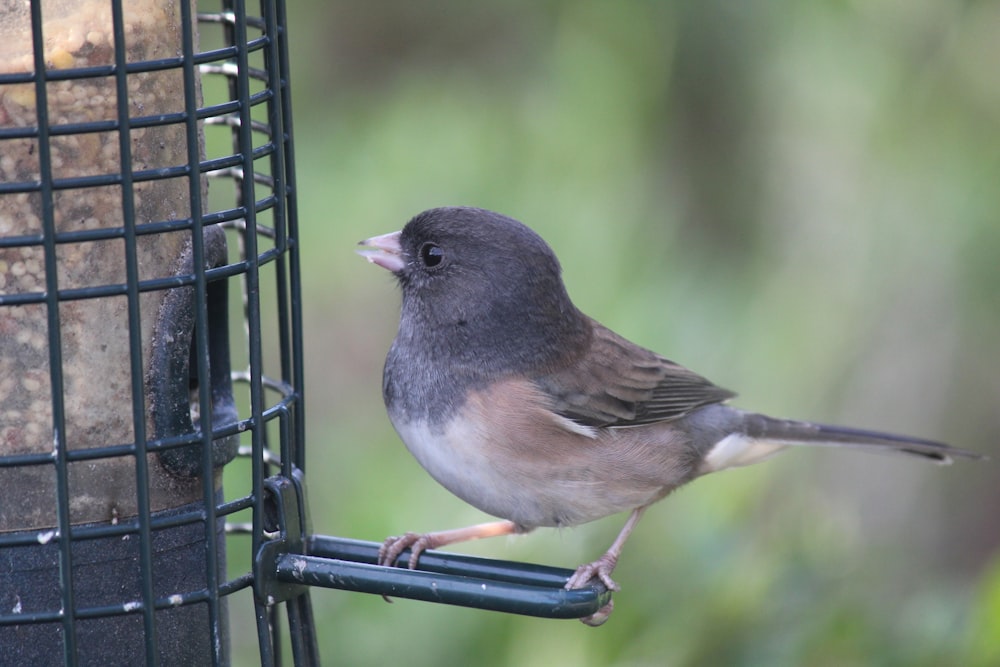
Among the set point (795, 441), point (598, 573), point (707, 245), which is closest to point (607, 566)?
point (598, 573)

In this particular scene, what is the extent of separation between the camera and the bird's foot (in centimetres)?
254

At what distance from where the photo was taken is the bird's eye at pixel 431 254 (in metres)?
2.95

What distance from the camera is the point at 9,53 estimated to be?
2.13m

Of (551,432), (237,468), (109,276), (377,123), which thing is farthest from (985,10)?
(109,276)

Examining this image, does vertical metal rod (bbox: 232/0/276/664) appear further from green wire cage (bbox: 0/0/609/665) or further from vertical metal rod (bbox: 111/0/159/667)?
vertical metal rod (bbox: 111/0/159/667)

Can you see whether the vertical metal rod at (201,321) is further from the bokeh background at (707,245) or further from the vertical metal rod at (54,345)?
the bokeh background at (707,245)

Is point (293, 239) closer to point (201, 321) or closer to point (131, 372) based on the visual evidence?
point (201, 321)

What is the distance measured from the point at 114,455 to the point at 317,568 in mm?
431

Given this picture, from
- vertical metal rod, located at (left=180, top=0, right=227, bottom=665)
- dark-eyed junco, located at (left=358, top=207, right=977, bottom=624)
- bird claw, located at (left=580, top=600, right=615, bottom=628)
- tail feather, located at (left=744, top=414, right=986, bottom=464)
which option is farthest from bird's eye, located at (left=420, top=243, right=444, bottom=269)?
tail feather, located at (left=744, top=414, right=986, bottom=464)

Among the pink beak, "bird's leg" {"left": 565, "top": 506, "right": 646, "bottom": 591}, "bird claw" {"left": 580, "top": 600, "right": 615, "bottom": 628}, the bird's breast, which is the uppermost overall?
the pink beak

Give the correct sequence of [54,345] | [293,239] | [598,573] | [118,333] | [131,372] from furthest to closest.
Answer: [598,573] < [293,239] < [118,333] < [131,372] < [54,345]

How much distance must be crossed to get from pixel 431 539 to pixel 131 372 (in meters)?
0.94

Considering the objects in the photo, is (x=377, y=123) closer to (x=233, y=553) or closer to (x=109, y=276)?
(x=233, y=553)

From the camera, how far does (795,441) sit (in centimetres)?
362
